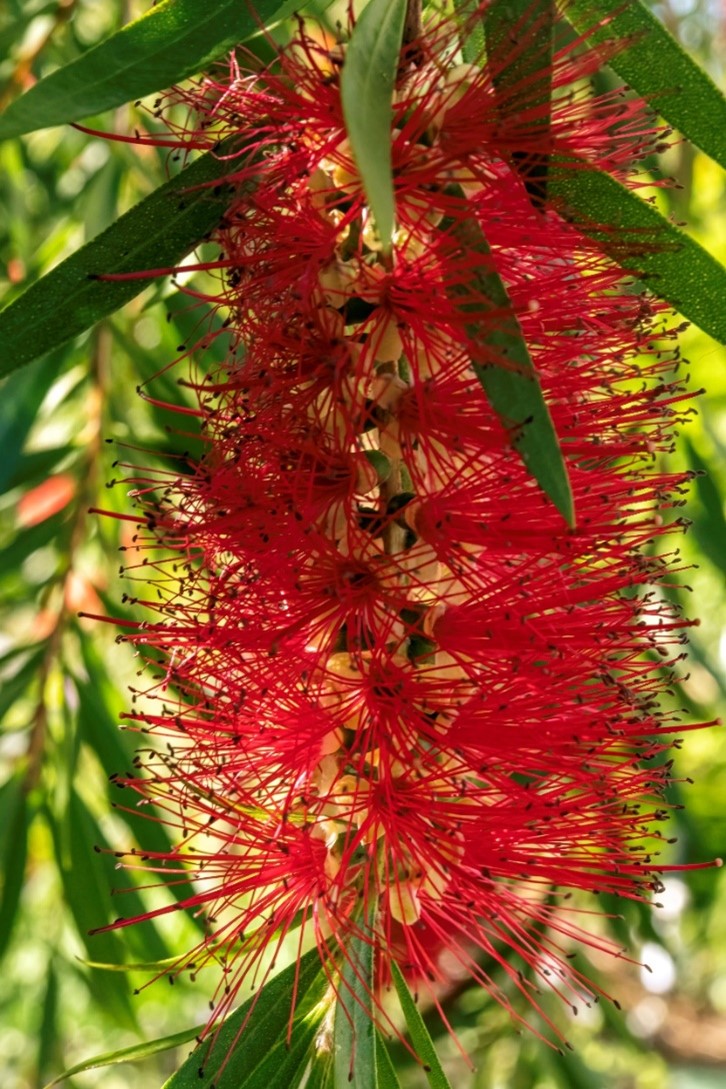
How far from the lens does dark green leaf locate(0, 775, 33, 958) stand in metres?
1.77

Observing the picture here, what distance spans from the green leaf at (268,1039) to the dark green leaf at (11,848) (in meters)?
0.79

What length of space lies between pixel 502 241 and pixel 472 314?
0.48 feet

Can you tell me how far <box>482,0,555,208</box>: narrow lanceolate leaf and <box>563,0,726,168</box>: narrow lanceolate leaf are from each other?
5cm

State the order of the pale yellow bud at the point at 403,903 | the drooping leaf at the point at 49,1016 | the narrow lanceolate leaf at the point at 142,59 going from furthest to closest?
the drooping leaf at the point at 49,1016, the pale yellow bud at the point at 403,903, the narrow lanceolate leaf at the point at 142,59

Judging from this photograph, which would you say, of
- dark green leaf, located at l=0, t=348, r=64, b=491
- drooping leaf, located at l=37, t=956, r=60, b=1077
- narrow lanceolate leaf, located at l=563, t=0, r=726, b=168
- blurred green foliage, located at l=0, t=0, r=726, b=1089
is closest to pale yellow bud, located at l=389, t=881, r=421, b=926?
blurred green foliage, located at l=0, t=0, r=726, b=1089

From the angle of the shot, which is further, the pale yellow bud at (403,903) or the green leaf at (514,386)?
the pale yellow bud at (403,903)

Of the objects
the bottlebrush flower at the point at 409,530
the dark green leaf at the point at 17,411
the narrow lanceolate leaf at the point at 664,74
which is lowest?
the bottlebrush flower at the point at 409,530

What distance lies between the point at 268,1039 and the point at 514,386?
23.0 inches

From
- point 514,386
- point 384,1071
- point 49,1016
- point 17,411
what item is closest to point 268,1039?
point 384,1071

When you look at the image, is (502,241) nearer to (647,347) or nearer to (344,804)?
(647,347)

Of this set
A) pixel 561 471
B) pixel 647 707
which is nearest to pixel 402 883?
pixel 647 707

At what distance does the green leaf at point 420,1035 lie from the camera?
1.00 m

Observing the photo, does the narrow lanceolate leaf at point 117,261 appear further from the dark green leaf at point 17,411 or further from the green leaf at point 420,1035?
the dark green leaf at point 17,411

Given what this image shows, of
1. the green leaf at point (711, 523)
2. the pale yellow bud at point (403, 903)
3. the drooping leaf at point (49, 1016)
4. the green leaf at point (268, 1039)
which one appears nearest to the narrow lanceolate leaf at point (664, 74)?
the pale yellow bud at point (403, 903)
